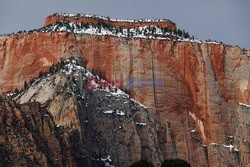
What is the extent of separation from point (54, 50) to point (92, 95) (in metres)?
8.20

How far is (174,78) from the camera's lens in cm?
12150

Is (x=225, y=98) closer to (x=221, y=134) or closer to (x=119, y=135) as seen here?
(x=221, y=134)

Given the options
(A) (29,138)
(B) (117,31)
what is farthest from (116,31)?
(A) (29,138)

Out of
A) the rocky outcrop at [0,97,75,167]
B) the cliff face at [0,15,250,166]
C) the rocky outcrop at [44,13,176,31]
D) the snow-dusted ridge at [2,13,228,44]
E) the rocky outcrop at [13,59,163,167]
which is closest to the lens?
the rocky outcrop at [0,97,75,167]

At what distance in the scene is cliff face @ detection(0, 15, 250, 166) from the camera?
390ft

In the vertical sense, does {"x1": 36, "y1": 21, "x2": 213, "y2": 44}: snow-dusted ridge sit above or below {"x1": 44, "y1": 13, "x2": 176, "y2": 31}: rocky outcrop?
below

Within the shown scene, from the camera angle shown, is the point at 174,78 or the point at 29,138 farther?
the point at 174,78

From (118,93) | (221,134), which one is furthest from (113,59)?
(221,134)

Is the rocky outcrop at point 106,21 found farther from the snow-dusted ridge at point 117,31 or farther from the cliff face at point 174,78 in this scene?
the cliff face at point 174,78

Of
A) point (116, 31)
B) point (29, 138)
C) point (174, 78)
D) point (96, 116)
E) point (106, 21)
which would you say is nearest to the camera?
point (29, 138)

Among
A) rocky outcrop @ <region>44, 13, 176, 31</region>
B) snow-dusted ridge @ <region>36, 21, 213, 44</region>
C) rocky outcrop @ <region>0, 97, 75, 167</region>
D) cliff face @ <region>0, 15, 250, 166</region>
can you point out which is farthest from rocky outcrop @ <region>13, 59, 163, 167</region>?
rocky outcrop @ <region>44, 13, 176, 31</region>

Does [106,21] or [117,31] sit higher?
[106,21]

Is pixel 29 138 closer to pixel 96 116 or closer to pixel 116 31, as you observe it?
pixel 96 116

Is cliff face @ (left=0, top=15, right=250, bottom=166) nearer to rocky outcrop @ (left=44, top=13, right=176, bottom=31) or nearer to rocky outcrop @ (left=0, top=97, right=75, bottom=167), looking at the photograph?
rocky outcrop @ (left=44, top=13, right=176, bottom=31)
